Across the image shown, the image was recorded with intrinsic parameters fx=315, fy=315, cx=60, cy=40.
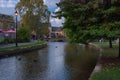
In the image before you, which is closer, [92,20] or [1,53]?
[92,20]

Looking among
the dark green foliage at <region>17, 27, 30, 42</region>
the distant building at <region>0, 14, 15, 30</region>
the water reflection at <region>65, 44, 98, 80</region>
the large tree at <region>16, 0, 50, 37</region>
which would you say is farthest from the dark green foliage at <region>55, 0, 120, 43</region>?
the distant building at <region>0, 14, 15, 30</region>

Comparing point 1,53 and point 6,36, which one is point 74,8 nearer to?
point 1,53

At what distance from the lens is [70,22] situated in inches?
909

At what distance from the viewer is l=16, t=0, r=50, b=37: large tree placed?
8762 centimetres

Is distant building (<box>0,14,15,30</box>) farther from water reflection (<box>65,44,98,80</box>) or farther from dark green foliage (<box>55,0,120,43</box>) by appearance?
dark green foliage (<box>55,0,120,43</box>)

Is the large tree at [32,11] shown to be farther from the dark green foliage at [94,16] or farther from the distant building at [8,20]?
the dark green foliage at [94,16]

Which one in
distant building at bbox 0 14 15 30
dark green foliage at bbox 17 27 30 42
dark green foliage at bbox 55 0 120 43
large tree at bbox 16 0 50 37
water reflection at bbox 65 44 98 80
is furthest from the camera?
distant building at bbox 0 14 15 30

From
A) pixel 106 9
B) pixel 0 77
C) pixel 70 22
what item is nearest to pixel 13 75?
pixel 0 77

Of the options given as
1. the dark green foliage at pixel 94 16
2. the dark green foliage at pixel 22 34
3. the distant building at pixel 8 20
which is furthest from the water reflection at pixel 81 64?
the distant building at pixel 8 20

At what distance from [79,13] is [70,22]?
182 centimetres

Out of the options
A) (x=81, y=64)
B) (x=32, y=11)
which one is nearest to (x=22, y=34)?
(x=32, y=11)

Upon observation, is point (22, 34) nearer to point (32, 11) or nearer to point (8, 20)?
point (32, 11)

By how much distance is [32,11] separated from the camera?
88125 mm

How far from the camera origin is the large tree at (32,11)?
8762 centimetres
